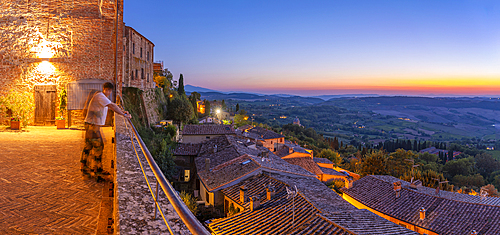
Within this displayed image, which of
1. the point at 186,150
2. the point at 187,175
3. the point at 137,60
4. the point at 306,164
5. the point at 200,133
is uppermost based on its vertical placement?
the point at 137,60

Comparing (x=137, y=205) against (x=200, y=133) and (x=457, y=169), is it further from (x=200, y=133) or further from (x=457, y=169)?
(x=457, y=169)

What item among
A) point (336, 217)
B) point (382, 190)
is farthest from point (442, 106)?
point (336, 217)

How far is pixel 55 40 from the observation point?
32.8 ft

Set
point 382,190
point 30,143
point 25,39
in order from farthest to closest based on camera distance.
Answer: point 382,190 < point 25,39 < point 30,143

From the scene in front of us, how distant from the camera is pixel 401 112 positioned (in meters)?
175

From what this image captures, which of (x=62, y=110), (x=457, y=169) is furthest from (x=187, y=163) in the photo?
(x=457, y=169)

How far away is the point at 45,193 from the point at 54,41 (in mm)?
8901

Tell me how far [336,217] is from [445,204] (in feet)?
32.7

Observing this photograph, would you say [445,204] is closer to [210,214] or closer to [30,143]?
[210,214]

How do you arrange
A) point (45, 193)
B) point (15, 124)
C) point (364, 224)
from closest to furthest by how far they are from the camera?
point (45, 193) → point (15, 124) → point (364, 224)

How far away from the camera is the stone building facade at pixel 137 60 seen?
24.8 metres

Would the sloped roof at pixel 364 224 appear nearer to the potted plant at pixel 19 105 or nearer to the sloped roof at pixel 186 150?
the potted plant at pixel 19 105

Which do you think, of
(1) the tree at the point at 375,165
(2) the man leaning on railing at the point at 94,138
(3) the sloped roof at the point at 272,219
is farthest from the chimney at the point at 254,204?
(1) the tree at the point at 375,165

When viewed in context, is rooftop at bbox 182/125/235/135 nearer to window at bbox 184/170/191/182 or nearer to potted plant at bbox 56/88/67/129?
window at bbox 184/170/191/182
